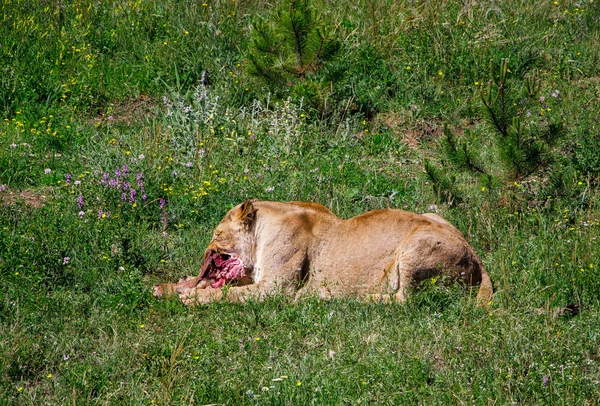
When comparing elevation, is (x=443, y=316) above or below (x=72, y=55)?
below

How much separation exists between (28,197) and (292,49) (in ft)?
12.4

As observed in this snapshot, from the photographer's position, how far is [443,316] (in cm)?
755

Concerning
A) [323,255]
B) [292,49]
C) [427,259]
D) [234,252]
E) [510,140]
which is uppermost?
[292,49]

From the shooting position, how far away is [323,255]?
8.42 m

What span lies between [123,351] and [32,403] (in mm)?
873

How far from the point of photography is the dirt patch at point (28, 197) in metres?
9.82

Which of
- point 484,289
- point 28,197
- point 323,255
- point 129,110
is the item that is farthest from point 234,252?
point 129,110

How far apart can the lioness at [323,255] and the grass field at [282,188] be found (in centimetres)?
28

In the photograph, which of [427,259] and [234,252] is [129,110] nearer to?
[234,252]

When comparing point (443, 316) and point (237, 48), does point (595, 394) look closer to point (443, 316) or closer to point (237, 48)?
point (443, 316)

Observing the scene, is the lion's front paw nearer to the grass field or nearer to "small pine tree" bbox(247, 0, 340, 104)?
the grass field

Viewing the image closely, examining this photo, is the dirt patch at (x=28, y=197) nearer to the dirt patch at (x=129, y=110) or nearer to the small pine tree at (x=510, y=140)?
the dirt patch at (x=129, y=110)

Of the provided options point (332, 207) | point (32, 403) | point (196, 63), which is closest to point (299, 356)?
point (32, 403)

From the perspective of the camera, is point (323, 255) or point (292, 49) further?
point (292, 49)
